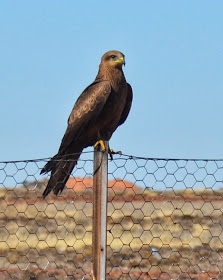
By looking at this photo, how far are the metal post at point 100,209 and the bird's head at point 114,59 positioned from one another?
194 inches

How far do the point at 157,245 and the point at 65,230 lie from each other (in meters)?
2.06

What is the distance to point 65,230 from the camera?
1611 centimetres

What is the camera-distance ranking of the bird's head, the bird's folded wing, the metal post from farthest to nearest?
the bird's head, the bird's folded wing, the metal post

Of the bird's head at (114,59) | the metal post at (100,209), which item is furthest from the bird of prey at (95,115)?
the metal post at (100,209)

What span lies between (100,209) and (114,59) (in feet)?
16.8

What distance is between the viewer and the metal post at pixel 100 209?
688cm

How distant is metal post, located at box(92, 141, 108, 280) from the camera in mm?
6875

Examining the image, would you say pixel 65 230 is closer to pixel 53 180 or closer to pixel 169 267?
pixel 169 267

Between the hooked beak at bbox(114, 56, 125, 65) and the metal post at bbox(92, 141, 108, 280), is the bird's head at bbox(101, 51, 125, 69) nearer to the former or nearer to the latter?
the hooked beak at bbox(114, 56, 125, 65)

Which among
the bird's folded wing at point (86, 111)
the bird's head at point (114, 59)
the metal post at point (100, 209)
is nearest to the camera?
the metal post at point (100, 209)

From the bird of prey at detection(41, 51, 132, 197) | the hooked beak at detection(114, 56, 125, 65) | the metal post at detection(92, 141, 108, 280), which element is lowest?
the metal post at detection(92, 141, 108, 280)

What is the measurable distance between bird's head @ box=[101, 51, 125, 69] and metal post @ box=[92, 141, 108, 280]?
16.2ft

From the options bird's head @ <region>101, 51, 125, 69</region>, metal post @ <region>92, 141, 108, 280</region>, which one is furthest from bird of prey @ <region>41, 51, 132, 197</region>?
metal post @ <region>92, 141, 108, 280</region>

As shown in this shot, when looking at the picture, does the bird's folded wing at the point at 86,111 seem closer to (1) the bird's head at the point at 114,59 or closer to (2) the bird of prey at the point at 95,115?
(2) the bird of prey at the point at 95,115
